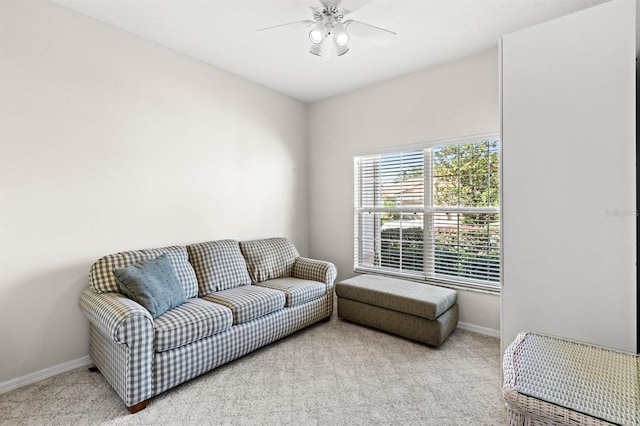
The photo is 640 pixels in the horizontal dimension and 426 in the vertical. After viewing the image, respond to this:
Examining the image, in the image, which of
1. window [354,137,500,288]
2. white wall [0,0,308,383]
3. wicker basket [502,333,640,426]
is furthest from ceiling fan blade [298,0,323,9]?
wicker basket [502,333,640,426]

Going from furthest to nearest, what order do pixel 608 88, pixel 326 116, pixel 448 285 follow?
pixel 326 116 < pixel 448 285 < pixel 608 88

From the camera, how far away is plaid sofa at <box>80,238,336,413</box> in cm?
192

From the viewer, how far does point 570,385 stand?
1.24m

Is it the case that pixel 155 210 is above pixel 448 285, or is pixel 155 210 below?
above

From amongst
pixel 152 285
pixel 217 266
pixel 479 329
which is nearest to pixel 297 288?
pixel 217 266

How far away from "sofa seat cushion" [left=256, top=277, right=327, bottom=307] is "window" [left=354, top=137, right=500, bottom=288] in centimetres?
99

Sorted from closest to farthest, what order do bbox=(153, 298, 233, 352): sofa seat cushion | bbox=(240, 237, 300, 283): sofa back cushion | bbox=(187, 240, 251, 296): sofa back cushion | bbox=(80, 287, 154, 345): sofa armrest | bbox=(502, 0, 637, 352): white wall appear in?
1. bbox=(502, 0, 637, 352): white wall
2. bbox=(80, 287, 154, 345): sofa armrest
3. bbox=(153, 298, 233, 352): sofa seat cushion
4. bbox=(187, 240, 251, 296): sofa back cushion
5. bbox=(240, 237, 300, 283): sofa back cushion

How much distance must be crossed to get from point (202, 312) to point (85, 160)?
1500mm

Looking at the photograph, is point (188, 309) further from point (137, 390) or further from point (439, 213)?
point (439, 213)

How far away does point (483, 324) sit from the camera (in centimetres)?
304

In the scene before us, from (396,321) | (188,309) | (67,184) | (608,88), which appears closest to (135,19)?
(67,184)

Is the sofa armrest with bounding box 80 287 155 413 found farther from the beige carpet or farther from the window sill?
the window sill

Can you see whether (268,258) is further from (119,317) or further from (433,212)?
(433,212)

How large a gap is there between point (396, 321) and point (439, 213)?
48.6 inches
